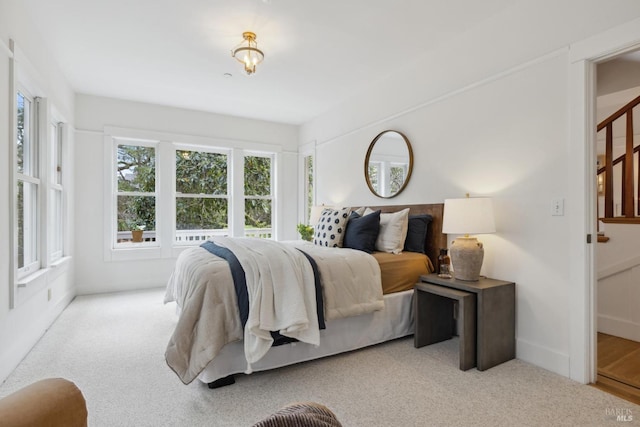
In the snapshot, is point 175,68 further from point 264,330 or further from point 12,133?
point 264,330

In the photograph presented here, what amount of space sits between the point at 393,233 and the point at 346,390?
1.54 meters

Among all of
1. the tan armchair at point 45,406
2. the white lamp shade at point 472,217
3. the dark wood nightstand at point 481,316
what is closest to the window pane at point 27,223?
the tan armchair at point 45,406

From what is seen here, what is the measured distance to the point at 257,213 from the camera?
225 inches

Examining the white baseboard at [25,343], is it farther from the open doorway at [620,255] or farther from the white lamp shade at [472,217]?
the open doorway at [620,255]

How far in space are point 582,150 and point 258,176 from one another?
452 centimetres

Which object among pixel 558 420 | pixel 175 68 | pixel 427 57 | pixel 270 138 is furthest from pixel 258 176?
pixel 558 420

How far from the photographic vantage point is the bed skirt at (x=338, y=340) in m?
2.13

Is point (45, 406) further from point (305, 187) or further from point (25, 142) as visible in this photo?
point (305, 187)

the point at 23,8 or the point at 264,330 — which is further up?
the point at 23,8

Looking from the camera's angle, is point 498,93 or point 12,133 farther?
point 498,93

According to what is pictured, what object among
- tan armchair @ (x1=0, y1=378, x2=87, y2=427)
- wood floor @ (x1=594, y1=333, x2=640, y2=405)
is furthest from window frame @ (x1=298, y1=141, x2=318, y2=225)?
tan armchair @ (x1=0, y1=378, x2=87, y2=427)

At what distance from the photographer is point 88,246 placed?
447cm

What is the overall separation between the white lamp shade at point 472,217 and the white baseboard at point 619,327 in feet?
5.18

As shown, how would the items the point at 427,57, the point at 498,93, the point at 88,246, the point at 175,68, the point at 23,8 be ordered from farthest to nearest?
the point at 88,246 → the point at 175,68 → the point at 427,57 → the point at 498,93 → the point at 23,8
